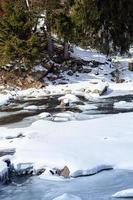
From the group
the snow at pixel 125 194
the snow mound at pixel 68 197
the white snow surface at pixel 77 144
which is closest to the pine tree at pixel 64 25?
the white snow surface at pixel 77 144

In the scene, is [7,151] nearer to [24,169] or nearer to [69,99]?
[24,169]

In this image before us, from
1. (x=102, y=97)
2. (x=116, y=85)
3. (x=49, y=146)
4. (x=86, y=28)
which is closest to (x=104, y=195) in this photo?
(x=49, y=146)

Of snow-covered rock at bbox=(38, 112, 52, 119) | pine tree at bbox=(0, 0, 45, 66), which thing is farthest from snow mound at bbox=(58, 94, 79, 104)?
pine tree at bbox=(0, 0, 45, 66)

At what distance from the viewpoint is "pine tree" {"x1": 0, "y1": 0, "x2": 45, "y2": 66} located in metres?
30.6

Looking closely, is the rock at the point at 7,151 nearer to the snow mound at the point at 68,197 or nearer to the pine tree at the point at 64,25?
the snow mound at the point at 68,197

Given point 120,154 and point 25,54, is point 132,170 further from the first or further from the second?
point 25,54

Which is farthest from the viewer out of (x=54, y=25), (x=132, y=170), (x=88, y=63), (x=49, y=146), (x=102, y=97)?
(x=88, y=63)

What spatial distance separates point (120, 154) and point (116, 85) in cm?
1608

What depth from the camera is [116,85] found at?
2922cm

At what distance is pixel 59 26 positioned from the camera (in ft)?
104

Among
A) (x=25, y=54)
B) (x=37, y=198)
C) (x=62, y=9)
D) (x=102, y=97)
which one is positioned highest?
(x=62, y=9)

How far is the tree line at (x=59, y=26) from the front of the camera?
101ft

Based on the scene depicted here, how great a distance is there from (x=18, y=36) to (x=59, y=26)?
8.50 feet

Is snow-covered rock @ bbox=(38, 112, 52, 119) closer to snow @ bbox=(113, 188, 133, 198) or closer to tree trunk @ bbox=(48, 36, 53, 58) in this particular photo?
snow @ bbox=(113, 188, 133, 198)
